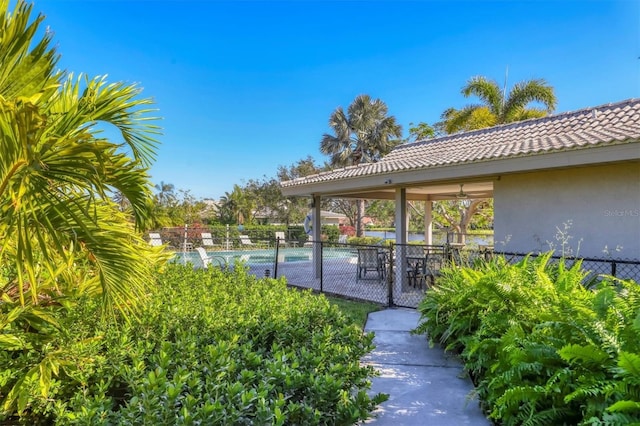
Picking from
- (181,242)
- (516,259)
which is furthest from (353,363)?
(181,242)

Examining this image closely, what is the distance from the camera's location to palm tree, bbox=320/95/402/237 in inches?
1099

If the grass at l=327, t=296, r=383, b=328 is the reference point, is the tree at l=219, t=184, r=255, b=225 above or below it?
above

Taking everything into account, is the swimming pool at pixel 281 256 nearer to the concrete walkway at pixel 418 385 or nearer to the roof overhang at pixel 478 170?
the roof overhang at pixel 478 170

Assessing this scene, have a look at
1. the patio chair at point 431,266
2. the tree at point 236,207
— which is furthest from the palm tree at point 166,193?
the patio chair at point 431,266

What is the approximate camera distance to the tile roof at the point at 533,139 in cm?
605

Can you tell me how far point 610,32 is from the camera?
10.7 meters

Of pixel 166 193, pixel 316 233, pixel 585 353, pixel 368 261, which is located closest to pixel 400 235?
pixel 368 261

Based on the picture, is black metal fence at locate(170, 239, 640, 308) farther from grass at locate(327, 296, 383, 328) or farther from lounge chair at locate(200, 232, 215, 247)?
lounge chair at locate(200, 232, 215, 247)

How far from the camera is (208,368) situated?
7.48 feet

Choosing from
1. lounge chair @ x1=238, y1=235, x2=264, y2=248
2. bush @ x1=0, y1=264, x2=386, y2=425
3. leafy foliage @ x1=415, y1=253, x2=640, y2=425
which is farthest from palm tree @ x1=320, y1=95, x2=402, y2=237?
bush @ x1=0, y1=264, x2=386, y2=425

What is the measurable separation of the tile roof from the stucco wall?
0.64 metres

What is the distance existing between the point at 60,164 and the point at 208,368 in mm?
1396

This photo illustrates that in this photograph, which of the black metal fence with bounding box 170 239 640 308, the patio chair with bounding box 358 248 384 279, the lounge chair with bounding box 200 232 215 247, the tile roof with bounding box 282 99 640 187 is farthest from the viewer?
the lounge chair with bounding box 200 232 215 247

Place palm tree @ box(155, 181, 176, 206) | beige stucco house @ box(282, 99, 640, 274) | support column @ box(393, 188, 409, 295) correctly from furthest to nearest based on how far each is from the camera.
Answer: palm tree @ box(155, 181, 176, 206) → support column @ box(393, 188, 409, 295) → beige stucco house @ box(282, 99, 640, 274)
